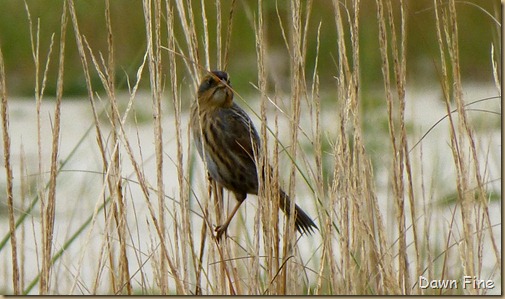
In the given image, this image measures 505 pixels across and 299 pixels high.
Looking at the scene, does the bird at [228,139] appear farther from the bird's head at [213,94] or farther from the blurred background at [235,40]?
the blurred background at [235,40]

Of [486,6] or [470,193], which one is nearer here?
[470,193]

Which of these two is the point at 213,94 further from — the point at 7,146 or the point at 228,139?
Result: the point at 7,146

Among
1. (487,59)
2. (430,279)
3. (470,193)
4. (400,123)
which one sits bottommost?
(430,279)

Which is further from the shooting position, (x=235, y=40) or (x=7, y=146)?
(x=235, y=40)

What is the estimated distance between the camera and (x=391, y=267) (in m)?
3.11

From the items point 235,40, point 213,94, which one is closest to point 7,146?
point 213,94

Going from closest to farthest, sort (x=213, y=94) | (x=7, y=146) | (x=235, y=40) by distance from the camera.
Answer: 1. (x=7, y=146)
2. (x=213, y=94)
3. (x=235, y=40)

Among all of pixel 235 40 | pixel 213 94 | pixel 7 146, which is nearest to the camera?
pixel 7 146

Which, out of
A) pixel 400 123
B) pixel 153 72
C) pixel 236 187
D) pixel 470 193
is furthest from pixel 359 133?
pixel 236 187

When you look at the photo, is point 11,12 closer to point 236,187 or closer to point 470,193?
point 236,187

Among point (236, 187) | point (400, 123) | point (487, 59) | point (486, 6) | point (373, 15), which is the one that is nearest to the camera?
point (400, 123)

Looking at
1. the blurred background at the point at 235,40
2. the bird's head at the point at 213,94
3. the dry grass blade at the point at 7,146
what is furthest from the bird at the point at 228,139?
the blurred background at the point at 235,40

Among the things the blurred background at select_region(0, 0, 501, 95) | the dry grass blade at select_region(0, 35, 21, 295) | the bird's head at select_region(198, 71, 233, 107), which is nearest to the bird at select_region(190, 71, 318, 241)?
the bird's head at select_region(198, 71, 233, 107)

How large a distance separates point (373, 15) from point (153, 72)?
7.84m
